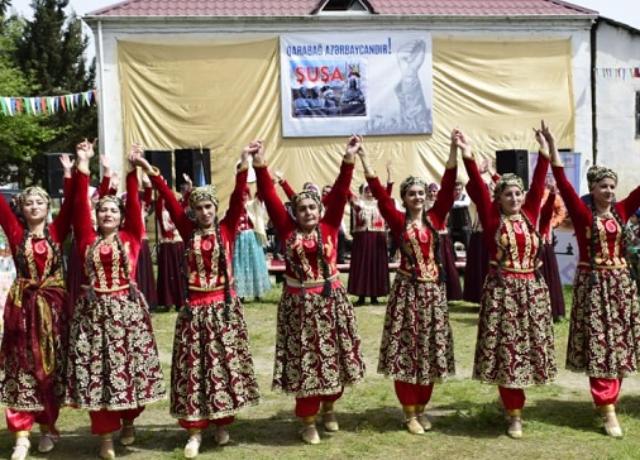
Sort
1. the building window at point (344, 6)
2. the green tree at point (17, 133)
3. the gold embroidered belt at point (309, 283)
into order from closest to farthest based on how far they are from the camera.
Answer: the gold embroidered belt at point (309, 283) < the building window at point (344, 6) < the green tree at point (17, 133)

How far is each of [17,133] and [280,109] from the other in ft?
47.1

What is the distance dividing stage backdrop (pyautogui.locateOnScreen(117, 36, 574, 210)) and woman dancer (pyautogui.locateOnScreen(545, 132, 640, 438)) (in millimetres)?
12044

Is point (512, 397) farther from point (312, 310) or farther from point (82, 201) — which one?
point (82, 201)

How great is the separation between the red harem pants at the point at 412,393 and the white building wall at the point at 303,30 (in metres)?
12.2

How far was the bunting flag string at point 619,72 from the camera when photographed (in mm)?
18484

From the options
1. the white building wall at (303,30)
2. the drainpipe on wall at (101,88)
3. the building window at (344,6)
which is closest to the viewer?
the drainpipe on wall at (101,88)

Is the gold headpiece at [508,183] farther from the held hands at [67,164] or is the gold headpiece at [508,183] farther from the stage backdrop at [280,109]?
the stage backdrop at [280,109]

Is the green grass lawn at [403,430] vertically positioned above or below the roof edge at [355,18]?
below

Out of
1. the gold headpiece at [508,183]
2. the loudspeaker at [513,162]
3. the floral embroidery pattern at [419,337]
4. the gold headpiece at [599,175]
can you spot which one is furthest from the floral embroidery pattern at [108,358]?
the loudspeaker at [513,162]

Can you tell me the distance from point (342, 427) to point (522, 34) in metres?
14.4

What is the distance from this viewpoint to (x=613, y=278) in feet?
17.3

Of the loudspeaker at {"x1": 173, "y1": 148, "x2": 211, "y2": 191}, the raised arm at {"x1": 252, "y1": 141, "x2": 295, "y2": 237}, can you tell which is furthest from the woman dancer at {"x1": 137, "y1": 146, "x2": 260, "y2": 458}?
the loudspeaker at {"x1": 173, "y1": 148, "x2": 211, "y2": 191}

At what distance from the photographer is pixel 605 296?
17.2ft

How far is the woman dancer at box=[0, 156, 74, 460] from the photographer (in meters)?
4.89
